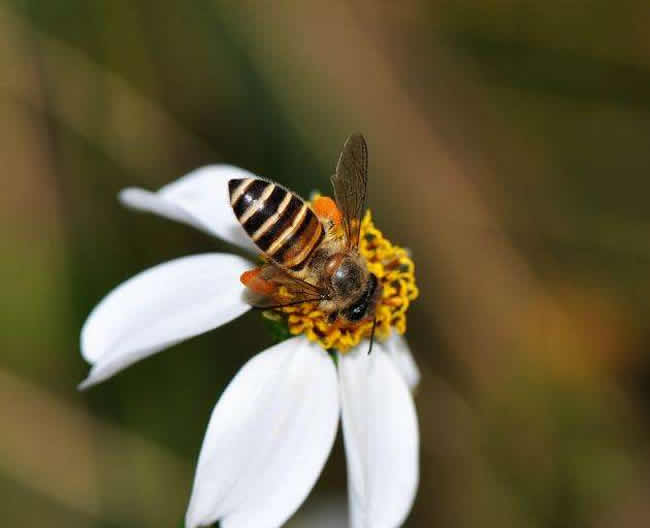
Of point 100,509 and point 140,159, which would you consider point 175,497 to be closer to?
point 100,509

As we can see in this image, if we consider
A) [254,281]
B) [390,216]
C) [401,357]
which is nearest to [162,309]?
[254,281]

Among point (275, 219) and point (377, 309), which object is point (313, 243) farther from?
point (377, 309)

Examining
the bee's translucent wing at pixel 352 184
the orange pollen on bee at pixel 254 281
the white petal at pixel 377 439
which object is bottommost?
the white petal at pixel 377 439

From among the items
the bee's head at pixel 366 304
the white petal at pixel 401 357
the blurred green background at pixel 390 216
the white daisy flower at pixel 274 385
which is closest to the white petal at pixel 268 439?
the white daisy flower at pixel 274 385

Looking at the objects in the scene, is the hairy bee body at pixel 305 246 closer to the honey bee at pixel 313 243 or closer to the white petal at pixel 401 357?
the honey bee at pixel 313 243

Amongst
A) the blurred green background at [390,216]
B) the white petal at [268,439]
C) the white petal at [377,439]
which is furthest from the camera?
the blurred green background at [390,216]

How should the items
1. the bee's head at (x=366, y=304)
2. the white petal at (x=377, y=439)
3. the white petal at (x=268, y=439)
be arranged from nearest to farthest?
the white petal at (x=268, y=439)
the white petal at (x=377, y=439)
the bee's head at (x=366, y=304)

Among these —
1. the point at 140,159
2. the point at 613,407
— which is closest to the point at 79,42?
the point at 140,159
